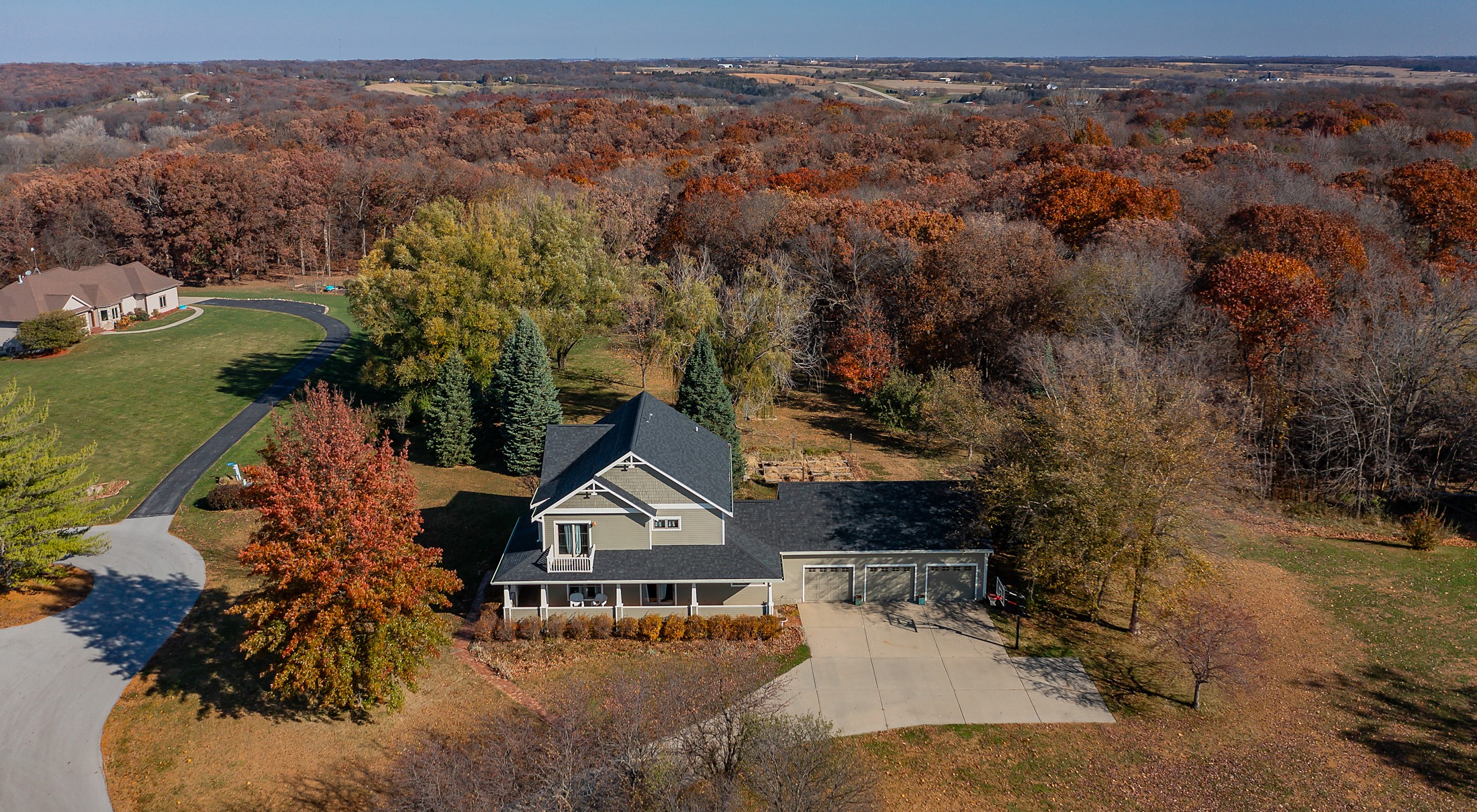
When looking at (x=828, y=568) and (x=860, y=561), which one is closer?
(x=860, y=561)

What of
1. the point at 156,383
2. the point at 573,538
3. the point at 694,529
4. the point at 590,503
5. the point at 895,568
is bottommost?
the point at 895,568

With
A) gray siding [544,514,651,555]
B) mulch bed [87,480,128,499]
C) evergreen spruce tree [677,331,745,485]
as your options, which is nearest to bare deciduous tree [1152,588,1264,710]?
gray siding [544,514,651,555]

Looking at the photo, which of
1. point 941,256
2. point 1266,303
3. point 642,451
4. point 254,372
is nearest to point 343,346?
point 254,372

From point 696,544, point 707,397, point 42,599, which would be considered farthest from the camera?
point 707,397

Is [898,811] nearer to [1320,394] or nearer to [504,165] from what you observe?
[1320,394]

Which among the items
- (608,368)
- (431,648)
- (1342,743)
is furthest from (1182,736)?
(608,368)

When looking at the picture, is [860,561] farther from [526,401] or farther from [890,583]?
[526,401]

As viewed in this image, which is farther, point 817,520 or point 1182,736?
point 817,520
